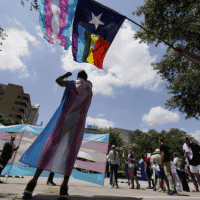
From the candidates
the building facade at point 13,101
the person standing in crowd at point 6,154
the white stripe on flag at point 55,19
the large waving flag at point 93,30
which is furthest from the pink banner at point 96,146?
the building facade at point 13,101

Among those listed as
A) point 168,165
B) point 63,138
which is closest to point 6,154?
point 63,138

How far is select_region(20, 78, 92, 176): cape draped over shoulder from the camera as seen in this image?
1958mm

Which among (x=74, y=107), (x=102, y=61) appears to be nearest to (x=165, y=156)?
(x=102, y=61)

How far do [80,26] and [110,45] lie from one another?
0.92m

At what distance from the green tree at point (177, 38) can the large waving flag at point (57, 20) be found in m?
7.87

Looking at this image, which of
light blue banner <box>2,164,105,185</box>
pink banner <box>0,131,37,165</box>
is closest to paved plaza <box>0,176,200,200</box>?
light blue banner <box>2,164,105,185</box>

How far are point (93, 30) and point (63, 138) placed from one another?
119 inches

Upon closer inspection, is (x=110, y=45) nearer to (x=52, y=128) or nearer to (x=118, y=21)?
(x=118, y=21)

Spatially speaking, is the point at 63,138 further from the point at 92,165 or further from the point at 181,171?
the point at 181,171

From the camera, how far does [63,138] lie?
2074 millimetres

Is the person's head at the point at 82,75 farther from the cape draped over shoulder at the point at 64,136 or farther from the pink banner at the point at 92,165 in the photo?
the pink banner at the point at 92,165

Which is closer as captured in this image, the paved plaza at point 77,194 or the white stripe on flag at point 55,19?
the paved plaza at point 77,194

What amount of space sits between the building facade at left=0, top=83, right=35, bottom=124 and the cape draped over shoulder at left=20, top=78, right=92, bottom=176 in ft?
244

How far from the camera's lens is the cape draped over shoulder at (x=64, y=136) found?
1.96 metres
